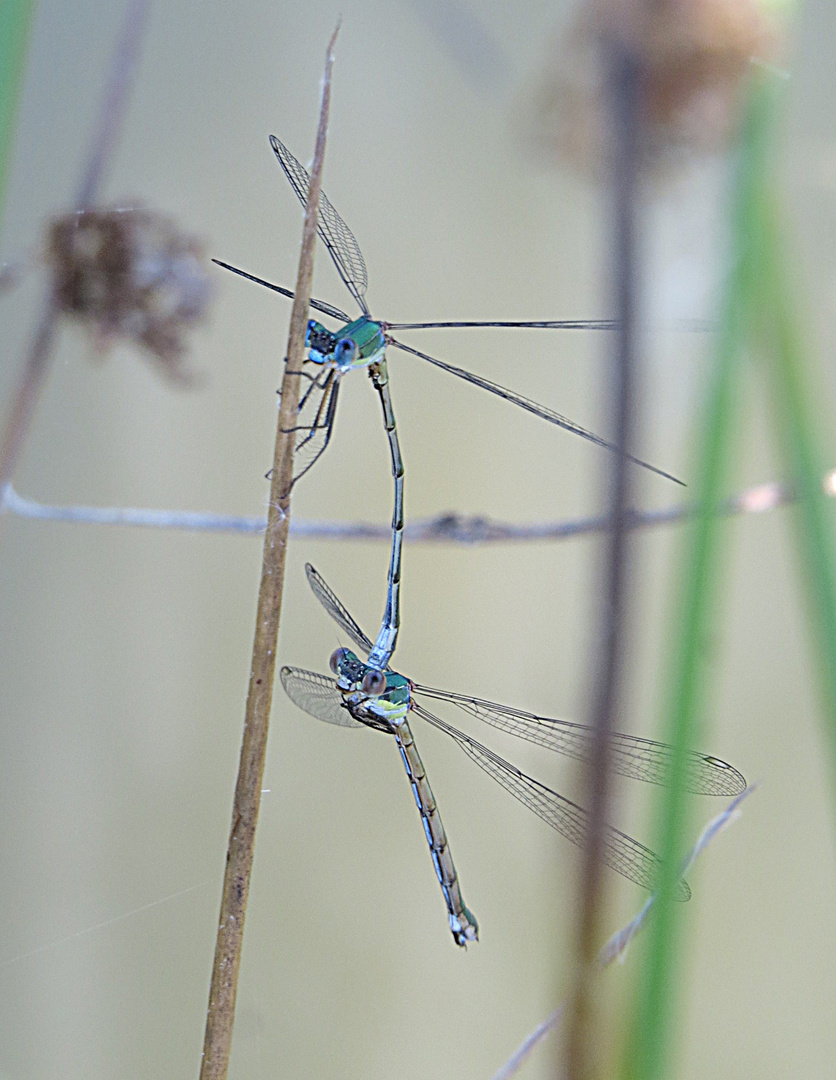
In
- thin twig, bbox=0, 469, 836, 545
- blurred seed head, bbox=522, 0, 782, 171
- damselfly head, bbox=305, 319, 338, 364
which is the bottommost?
thin twig, bbox=0, 469, 836, 545

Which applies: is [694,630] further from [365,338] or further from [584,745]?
[365,338]

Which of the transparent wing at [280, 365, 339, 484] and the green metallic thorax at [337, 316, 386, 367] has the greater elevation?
the green metallic thorax at [337, 316, 386, 367]

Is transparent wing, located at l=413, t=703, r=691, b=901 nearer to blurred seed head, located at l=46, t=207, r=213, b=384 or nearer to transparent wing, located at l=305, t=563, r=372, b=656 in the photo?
transparent wing, located at l=305, t=563, r=372, b=656

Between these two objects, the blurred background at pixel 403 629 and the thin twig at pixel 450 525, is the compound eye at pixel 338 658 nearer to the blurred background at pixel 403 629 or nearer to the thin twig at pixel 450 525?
the thin twig at pixel 450 525

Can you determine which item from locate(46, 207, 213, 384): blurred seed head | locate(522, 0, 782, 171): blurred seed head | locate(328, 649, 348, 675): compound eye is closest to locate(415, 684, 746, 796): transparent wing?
locate(328, 649, 348, 675): compound eye

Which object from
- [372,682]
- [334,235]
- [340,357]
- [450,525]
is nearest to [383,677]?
[372,682]

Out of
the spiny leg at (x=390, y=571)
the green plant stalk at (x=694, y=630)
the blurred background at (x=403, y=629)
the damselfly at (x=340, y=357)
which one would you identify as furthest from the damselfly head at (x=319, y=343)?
the blurred background at (x=403, y=629)

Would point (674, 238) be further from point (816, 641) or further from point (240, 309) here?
point (816, 641)
